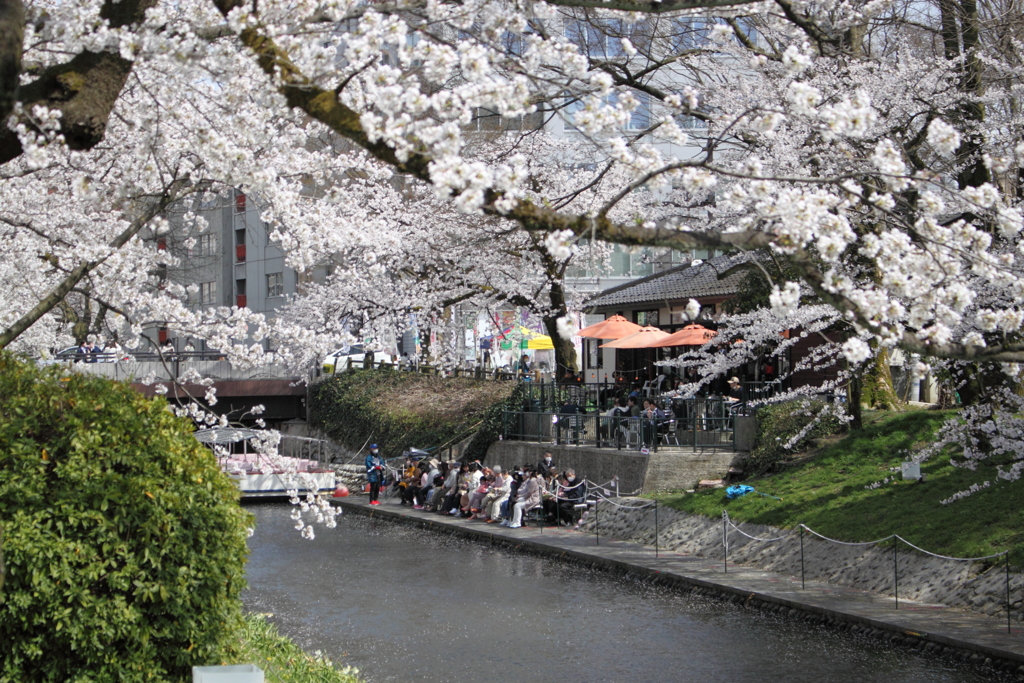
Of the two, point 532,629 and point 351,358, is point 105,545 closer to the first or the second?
point 532,629

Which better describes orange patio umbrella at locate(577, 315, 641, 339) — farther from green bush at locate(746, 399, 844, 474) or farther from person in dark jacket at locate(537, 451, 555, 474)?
green bush at locate(746, 399, 844, 474)

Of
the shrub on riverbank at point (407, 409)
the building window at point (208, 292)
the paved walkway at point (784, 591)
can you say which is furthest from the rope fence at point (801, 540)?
the building window at point (208, 292)

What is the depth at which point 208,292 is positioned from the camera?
6244cm

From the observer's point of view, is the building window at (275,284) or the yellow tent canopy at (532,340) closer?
the yellow tent canopy at (532,340)

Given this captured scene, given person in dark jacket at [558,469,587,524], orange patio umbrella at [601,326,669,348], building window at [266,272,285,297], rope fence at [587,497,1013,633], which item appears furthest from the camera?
building window at [266,272,285,297]

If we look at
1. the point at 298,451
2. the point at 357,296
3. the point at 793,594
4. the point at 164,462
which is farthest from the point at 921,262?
the point at 298,451

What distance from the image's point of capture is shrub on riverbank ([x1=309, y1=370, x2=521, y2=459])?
3069 centimetres

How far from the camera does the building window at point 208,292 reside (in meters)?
61.4

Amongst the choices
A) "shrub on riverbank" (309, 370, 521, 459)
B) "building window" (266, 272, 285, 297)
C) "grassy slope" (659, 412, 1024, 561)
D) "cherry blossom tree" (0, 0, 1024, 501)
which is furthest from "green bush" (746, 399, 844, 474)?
"building window" (266, 272, 285, 297)

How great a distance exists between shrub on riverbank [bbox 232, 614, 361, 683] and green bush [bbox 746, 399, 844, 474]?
1160 cm

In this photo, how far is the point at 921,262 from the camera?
19.4 feet

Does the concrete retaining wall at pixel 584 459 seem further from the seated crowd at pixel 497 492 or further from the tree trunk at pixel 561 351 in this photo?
the tree trunk at pixel 561 351

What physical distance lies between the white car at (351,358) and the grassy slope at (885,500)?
23305 millimetres

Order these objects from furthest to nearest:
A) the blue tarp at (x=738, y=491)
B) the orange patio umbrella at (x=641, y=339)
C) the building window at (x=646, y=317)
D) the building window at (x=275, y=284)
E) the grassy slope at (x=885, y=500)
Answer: the building window at (x=275, y=284)
the building window at (x=646, y=317)
the orange patio umbrella at (x=641, y=339)
the blue tarp at (x=738, y=491)
the grassy slope at (x=885, y=500)
